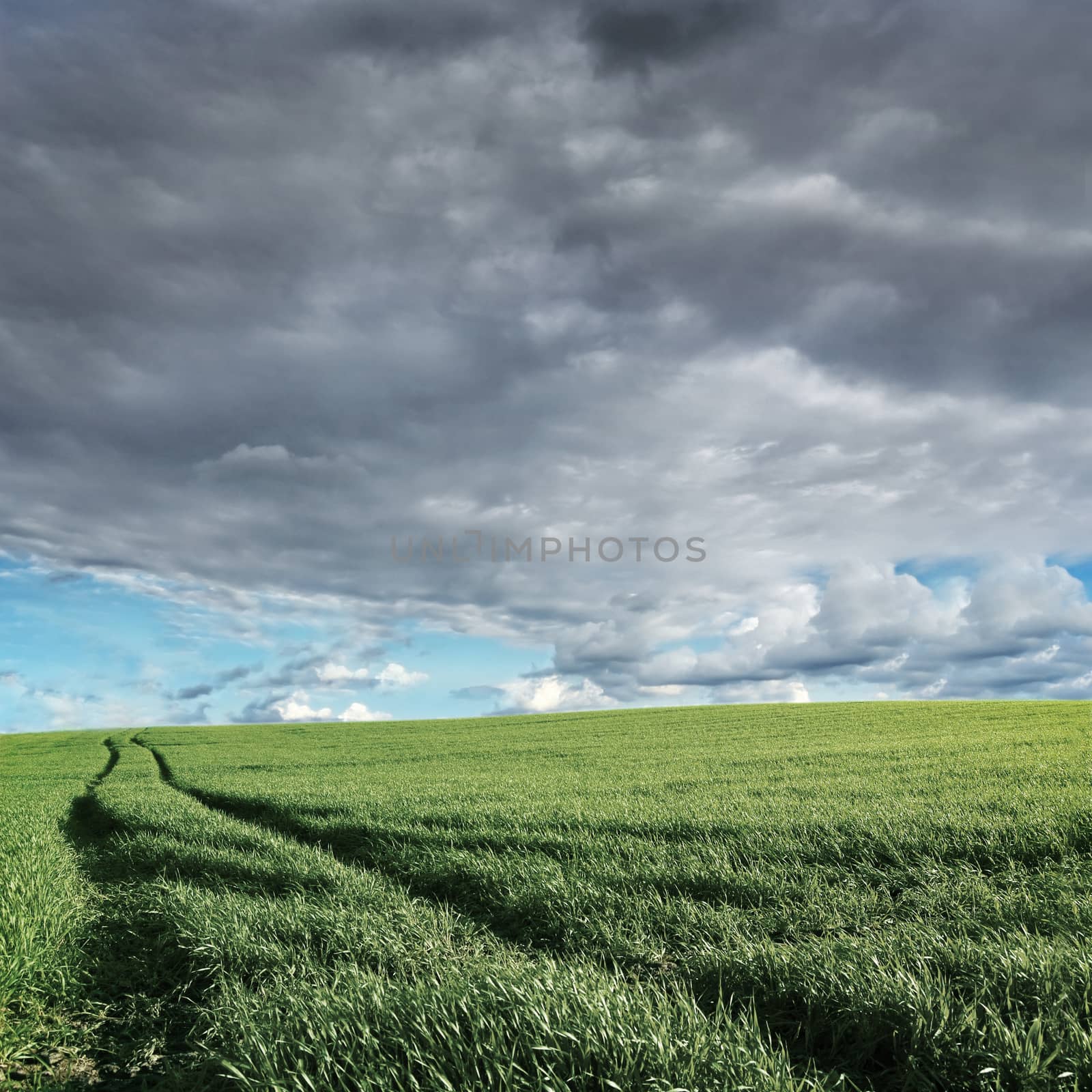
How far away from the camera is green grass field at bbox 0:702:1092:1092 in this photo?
3.79 meters

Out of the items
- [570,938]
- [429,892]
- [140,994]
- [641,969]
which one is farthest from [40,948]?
[641,969]

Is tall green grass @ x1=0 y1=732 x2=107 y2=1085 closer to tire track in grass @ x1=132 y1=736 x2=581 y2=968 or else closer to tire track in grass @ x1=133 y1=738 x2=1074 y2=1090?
tire track in grass @ x1=132 y1=736 x2=581 y2=968

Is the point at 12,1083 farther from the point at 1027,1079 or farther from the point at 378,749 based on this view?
the point at 378,749

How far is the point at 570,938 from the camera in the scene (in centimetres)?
673

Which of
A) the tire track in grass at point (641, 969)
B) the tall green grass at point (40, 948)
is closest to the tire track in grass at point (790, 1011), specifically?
the tire track in grass at point (641, 969)

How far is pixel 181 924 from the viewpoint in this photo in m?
7.05

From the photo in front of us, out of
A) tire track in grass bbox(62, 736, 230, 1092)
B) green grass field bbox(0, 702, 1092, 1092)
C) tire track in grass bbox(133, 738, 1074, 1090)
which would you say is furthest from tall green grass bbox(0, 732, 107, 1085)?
tire track in grass bbox(133, 738, 1074, 1090)

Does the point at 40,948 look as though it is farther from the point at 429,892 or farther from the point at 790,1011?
the point at 790,1011

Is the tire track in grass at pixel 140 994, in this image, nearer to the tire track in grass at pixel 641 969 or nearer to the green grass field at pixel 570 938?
the green grass field at pixel 570 938

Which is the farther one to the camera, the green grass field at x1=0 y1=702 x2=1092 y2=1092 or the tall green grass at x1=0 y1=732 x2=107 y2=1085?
the tall green grass at x1=0 y1=732 x2=107 y2=1085

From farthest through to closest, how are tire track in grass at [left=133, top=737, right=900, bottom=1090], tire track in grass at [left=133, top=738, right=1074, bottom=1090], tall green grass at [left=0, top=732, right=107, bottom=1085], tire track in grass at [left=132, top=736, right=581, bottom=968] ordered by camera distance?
tire track in grass at [left=132, top=736, right=581, bottom=968], tall green grass at [left=0, top=732, right=107, bottom=1085], tire track in grass at [left=133, top=737, right=900, bottom=1090], tire track in grass at [left=133, top=738, right=1074, bottom=1090]

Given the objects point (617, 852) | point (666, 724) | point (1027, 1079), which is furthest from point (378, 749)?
point (1027, 1079)

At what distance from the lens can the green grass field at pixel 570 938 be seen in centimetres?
379

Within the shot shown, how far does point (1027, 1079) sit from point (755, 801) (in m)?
9.70
